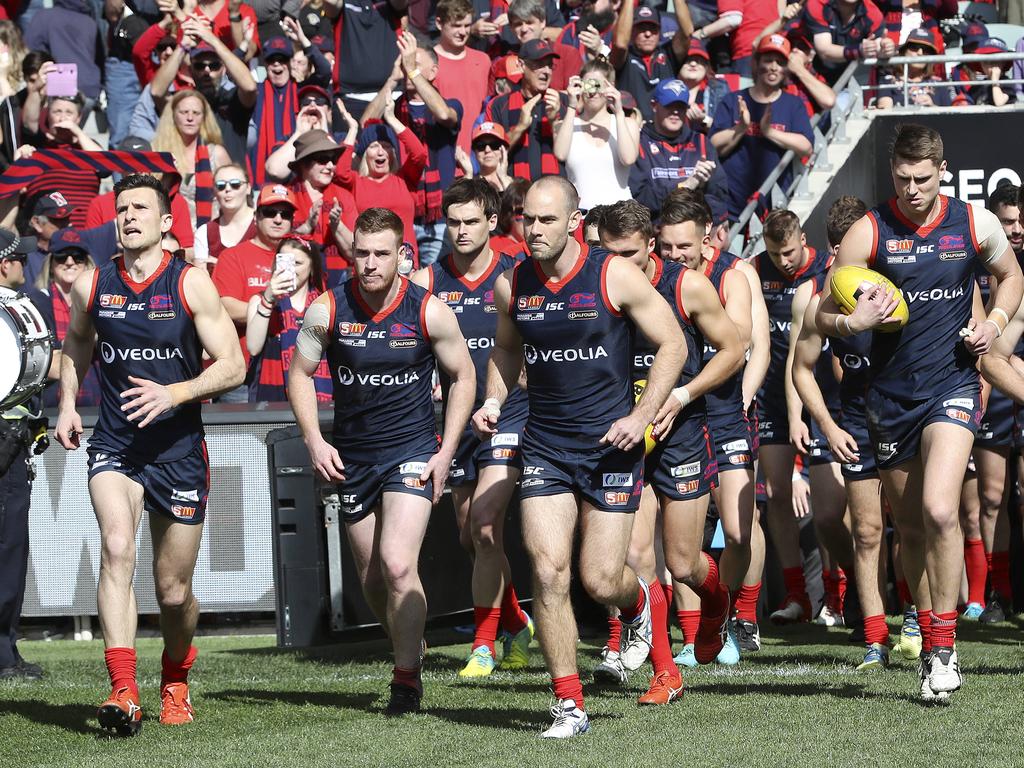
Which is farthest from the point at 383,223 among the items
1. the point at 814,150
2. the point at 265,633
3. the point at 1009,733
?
the point at 814,150

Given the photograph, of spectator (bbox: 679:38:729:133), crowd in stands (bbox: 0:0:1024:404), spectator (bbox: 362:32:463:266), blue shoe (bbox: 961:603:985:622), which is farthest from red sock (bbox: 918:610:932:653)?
spectator (bbox: 679:38:729:133)

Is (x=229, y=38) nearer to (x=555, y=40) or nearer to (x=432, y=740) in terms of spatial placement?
(x=555, y=40)

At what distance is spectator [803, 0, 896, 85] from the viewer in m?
15.4

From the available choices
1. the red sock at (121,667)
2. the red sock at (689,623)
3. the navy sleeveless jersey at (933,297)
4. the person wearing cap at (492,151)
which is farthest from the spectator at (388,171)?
the red sock at (121,667)

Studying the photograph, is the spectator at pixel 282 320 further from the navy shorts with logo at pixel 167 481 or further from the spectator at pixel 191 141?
the navy shorts with logo at pixel 167 481

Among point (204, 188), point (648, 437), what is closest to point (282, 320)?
point (204, 188)

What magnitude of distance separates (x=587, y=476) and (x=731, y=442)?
242cm

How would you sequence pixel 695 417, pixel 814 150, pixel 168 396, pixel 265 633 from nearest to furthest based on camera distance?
pixel 168 396 < pixel 695 417 < pixel 265 633 < pixel 814 150

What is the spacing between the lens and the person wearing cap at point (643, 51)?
14625 millimetres

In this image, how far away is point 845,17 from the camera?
51.3 ft

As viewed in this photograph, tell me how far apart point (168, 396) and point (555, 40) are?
864 cm

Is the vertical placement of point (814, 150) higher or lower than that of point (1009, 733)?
higher

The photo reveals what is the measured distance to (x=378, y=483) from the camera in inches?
307

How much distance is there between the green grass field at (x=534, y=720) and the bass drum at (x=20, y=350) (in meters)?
1.64
